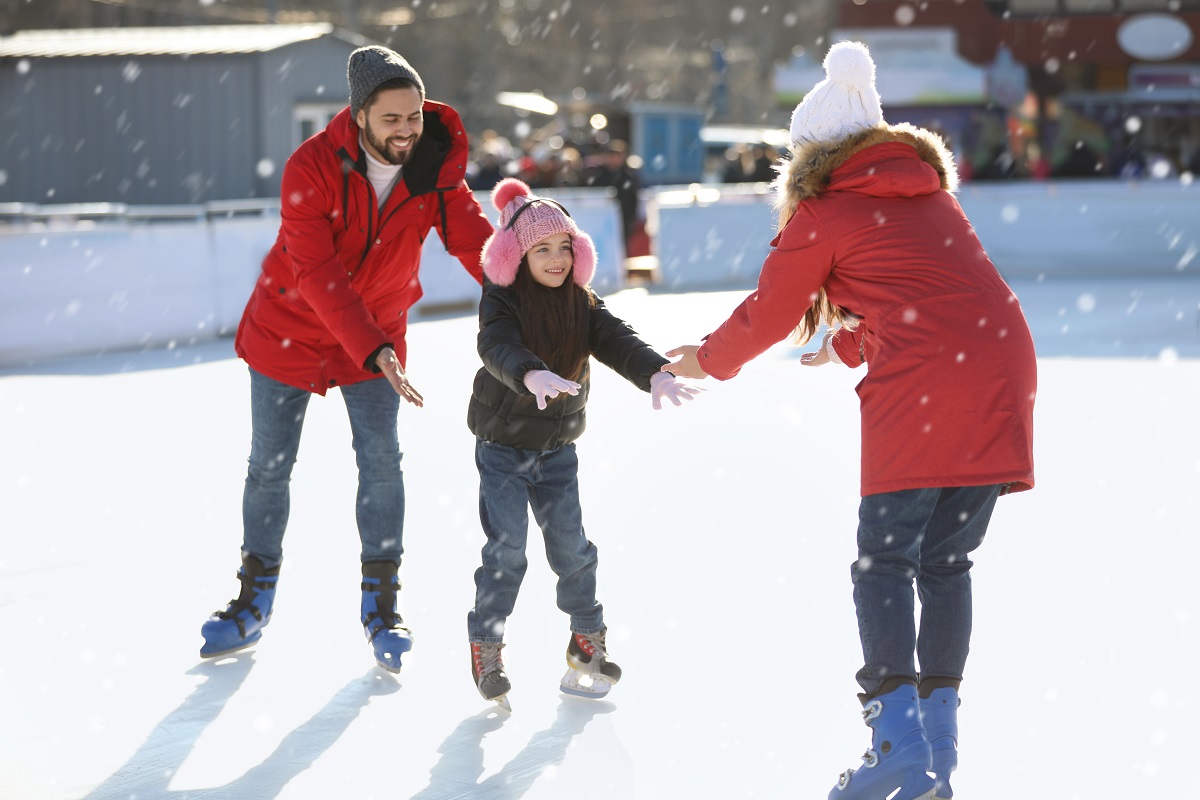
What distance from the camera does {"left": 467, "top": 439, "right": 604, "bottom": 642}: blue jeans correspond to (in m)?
3.57

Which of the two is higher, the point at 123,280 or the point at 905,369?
the point at 905,369

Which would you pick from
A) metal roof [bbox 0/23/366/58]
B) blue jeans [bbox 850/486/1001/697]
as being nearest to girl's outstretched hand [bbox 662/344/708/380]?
blue jeans [bbox 850/486/1001/697]

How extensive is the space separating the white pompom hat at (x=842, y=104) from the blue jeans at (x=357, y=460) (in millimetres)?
1440

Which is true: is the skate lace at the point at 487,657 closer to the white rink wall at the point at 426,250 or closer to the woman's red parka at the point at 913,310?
the woman's red parka at the point at 913,310

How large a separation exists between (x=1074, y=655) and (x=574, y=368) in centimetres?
150

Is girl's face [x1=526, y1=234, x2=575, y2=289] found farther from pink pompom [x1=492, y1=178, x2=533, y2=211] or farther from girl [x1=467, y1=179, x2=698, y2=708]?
pink pompom [x1=492, y1=178, x2=533, y2=211]

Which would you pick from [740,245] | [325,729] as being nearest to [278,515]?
[325,729]

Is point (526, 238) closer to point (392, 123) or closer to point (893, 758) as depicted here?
point (392, 123)

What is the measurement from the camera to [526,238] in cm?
349

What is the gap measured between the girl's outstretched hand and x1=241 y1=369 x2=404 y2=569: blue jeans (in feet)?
2.98

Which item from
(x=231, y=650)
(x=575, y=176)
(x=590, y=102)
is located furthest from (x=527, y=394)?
(x=590, y=102)

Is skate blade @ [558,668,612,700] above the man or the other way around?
the other way around

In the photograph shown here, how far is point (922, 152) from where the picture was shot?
3.05 m

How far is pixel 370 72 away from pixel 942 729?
6.52 feet
